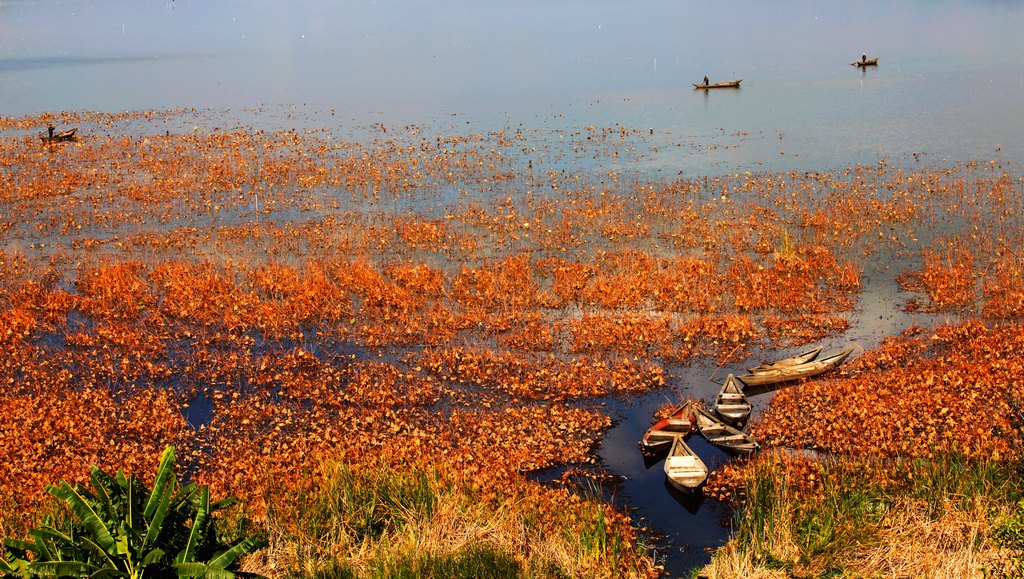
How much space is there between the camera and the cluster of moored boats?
1856 centimetres

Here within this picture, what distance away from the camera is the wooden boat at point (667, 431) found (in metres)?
19.7

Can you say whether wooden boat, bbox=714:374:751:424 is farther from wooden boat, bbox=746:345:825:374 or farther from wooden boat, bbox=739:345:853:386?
wooden boat, bbox=746:345:825:374

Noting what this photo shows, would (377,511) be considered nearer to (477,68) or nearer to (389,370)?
(389,370)

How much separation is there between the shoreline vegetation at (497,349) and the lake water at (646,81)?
185cm

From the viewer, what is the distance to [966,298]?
26406 millimetres

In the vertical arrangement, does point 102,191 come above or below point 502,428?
above

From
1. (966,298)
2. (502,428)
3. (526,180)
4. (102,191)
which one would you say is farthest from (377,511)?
(102,191)

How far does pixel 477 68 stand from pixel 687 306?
61.6 metres

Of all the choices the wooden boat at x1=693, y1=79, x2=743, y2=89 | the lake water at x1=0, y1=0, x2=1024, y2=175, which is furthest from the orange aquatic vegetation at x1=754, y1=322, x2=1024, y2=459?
the wooden boat at x1=693, y1=79, x2=743, y2=89

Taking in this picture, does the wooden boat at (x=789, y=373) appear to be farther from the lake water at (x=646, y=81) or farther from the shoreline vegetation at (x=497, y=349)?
the lake water at (x=646, y=81)

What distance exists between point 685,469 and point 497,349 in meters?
7.67

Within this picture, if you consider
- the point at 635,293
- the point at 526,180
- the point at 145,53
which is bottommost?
the point at 635,293

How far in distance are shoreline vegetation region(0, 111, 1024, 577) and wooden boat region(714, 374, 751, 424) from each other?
0.51m

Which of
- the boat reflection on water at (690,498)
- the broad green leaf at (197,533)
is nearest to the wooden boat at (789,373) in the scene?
the boat reflection on water at (690,498)
